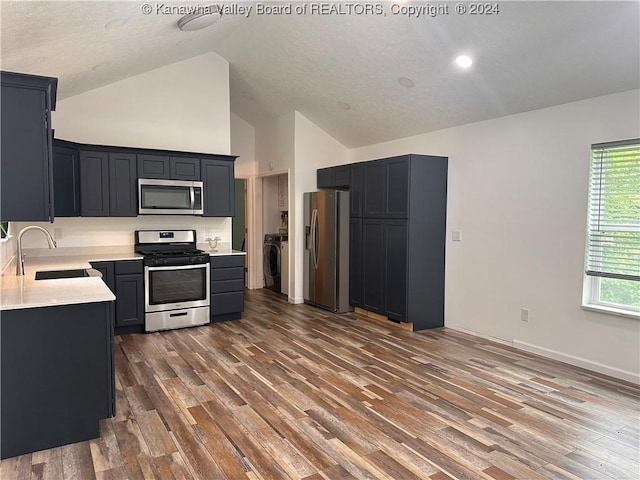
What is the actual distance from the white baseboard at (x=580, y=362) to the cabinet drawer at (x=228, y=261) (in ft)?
10.4

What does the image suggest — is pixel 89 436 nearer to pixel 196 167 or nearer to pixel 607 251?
pixel 196 167

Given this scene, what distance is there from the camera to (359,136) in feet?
20.1

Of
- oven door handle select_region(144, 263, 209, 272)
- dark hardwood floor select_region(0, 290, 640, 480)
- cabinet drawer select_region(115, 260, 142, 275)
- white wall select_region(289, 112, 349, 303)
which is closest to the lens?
dark hardwood floor select_region(0, 290, 640, 480)

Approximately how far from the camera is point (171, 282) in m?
4.86

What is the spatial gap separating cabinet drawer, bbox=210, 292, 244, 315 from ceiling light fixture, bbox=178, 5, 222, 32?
287 cm

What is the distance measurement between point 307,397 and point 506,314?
2.41 meters

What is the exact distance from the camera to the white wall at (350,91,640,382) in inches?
143

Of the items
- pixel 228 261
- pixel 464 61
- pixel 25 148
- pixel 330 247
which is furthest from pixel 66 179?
pixel 464 61

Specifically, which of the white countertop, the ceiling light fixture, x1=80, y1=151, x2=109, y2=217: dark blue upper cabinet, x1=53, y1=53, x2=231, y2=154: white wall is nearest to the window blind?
the ceiling light fixture

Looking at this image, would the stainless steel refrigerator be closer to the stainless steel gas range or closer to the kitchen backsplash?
the kitchen backsplash

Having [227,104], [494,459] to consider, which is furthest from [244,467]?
[227,104]

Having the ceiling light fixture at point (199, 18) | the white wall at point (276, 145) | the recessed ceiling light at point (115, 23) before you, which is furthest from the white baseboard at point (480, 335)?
the recessed ceiling light at point (115, 23)

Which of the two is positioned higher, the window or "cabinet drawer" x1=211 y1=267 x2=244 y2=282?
the window

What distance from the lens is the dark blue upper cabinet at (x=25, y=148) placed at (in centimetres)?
234
